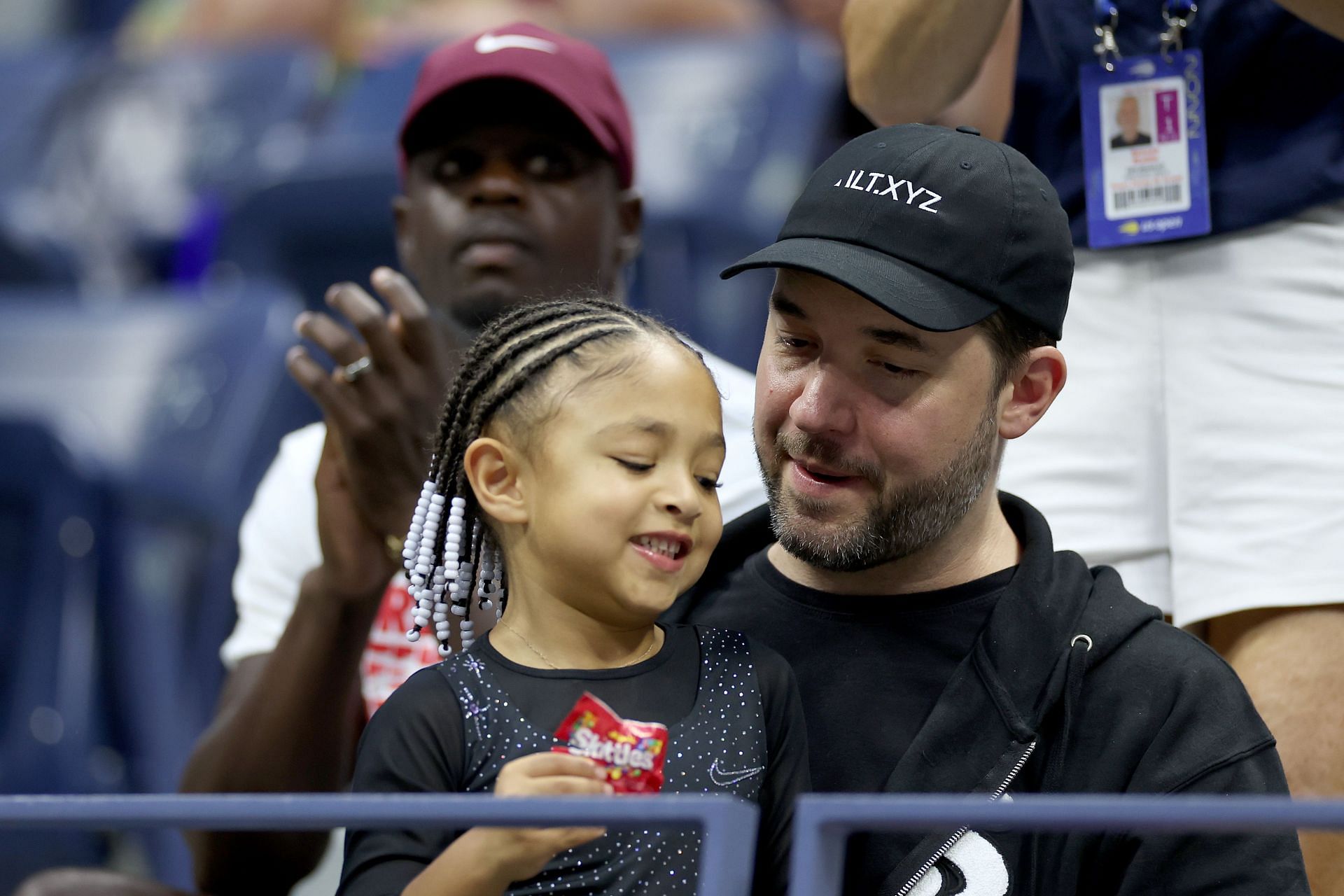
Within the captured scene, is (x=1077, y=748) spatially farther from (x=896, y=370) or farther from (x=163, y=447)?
(x=163, y=447)

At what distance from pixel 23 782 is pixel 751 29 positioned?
2370 millimetres

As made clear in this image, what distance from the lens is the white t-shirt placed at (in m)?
2.33

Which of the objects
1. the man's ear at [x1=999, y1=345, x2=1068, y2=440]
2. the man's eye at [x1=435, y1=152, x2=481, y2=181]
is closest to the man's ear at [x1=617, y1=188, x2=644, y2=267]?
the man's eye at [x1=435, y1=152, x2=481, y2=181]

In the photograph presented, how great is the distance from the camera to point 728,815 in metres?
0.96

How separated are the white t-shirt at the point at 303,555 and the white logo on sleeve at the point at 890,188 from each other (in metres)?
0.67

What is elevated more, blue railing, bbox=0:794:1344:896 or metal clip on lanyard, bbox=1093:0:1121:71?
metal clip on lanyard, bbox=1093:0:1121:71

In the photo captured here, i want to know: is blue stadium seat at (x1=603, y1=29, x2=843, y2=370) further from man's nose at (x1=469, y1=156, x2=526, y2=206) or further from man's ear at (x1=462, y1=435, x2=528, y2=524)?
man's ear at (x1=462, y1=435, x2=528, y2=524)

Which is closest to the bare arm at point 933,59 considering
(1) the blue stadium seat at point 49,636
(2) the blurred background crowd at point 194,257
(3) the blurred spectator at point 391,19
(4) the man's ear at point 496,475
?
(4) the man's ear at point 496,475

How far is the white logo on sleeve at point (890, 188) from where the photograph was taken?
1.53 m

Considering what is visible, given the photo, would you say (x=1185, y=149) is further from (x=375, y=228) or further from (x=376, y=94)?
(x=376, y=94)

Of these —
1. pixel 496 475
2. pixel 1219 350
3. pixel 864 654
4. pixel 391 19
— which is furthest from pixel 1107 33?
pixel 391 19

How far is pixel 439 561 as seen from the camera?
1521 mm

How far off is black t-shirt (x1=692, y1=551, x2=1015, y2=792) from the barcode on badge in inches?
19.2

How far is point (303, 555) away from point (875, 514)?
1227 millimetres
